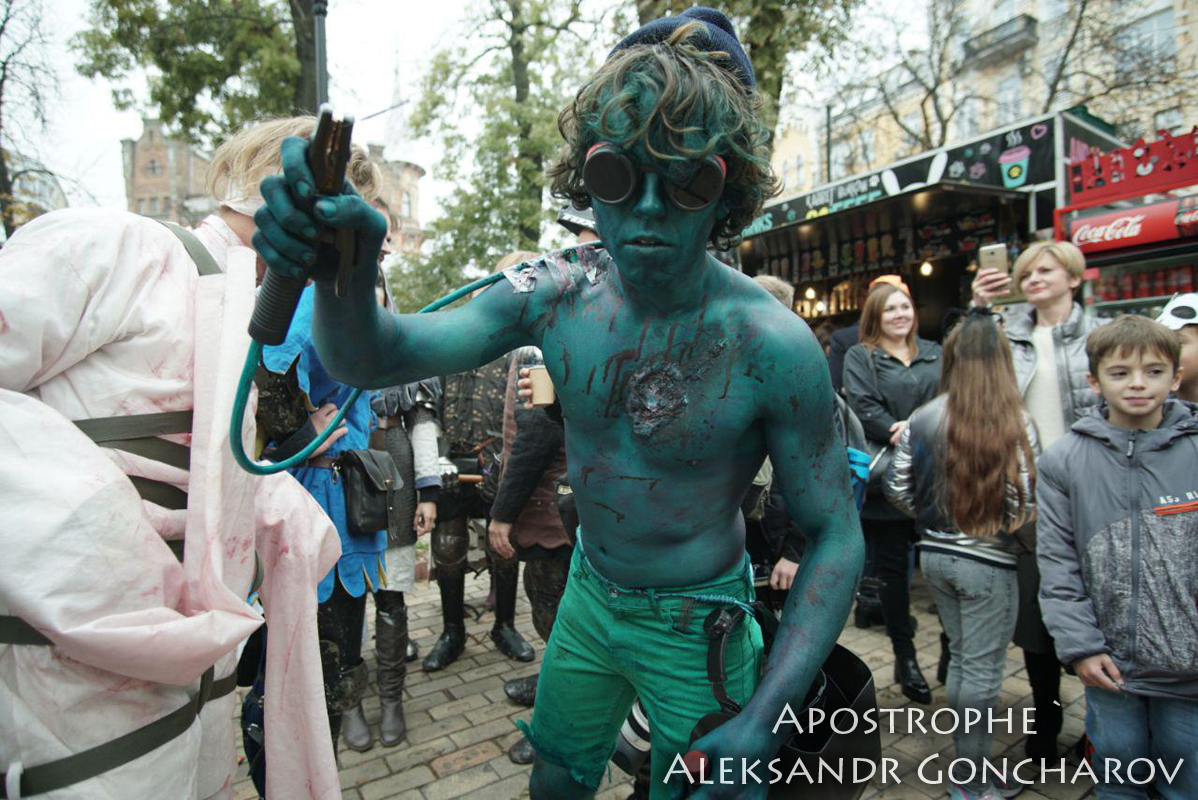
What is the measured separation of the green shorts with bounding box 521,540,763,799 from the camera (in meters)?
1.64

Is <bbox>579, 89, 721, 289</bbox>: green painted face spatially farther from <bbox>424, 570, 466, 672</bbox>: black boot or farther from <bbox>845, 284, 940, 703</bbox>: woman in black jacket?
<bbox>424, 570, 466, 672</bbox>: black boot

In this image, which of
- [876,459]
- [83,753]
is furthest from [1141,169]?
[83,753]

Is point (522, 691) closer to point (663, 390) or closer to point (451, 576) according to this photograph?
point (451, 576)

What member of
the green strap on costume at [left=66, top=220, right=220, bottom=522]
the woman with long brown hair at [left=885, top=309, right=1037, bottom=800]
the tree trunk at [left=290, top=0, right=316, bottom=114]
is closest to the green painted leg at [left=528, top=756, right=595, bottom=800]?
the green strap on costume at [left=66, top=220, right=220, bottom=522]

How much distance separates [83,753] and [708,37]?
1.81m

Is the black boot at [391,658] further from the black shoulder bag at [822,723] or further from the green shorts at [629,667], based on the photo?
the black shoulder bag at [822,723]

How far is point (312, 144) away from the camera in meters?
0.98

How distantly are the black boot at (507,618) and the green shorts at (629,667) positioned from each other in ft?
8.52

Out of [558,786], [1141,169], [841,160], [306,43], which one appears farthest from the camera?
[841,160]

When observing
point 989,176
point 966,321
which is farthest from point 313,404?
point 989,176

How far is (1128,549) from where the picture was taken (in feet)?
7.99

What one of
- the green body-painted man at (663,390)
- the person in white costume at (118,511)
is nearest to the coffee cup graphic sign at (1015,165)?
the green body-painted man at (663,390)

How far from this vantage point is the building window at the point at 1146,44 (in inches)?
589

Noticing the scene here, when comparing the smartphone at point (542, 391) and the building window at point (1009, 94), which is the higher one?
the building window at point (1009, 94)
